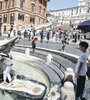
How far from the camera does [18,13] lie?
30.7 m

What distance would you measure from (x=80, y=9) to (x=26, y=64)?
66364 mm

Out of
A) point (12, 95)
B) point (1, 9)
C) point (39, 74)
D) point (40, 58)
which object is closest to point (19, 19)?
point (1, 9)

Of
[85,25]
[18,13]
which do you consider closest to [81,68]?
[85,25]

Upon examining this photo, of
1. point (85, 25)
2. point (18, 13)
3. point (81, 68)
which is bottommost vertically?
point (81, 68)

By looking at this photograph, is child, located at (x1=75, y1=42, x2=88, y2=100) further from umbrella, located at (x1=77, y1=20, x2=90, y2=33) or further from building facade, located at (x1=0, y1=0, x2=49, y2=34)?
building facade, located at (x1=0, y1=0, x2=49, y2=34)

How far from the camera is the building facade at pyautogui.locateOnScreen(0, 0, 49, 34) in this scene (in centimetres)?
3078

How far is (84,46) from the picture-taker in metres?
3.27

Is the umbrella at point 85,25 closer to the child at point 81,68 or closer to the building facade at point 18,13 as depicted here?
the child at point 81,68

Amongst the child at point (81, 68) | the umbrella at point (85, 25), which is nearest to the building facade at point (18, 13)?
the umbrella at point (85, 25)

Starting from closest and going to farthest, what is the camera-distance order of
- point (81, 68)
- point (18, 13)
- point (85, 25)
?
point (81, 68) < point (85, 25) < point (18, 13)

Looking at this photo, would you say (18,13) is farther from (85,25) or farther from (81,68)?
(81,68)

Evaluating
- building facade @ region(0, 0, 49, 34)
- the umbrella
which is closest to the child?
the umbrella

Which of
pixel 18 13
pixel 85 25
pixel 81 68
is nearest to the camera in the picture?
pixel 81 68

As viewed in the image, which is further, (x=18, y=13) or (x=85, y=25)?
(x=18, y=13)
